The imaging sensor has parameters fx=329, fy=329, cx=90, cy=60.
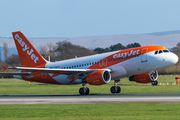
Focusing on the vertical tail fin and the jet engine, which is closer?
the jet engine

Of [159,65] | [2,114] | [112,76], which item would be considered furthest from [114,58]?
[2,114]

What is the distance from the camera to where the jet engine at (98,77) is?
33969 millimetres

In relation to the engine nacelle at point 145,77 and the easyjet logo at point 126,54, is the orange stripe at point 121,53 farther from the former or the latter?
the engine nacelle at point 145,77

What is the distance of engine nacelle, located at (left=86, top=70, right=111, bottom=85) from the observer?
1337 inches

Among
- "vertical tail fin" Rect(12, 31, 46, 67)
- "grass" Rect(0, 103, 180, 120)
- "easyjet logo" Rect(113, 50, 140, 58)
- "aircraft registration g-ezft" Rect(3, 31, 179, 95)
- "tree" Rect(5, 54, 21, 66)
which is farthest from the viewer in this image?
A: "tree" Rect(5, 54, 21, 66)

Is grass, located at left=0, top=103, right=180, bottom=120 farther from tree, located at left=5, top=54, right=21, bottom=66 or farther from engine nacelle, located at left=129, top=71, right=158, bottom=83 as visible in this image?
tree, located at left=5, top=54, right=21, bottom=66

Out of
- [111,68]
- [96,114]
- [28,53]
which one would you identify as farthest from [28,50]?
[96,114]

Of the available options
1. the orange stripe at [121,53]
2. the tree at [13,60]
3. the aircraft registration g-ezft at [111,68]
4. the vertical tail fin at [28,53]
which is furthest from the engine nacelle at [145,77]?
the tree at [13,60]

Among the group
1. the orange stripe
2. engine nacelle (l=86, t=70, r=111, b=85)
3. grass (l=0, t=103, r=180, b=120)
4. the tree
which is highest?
the tree

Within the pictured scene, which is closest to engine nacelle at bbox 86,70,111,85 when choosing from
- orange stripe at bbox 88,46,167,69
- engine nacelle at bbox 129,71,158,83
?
orange stripe at bbox 88,46,167,69

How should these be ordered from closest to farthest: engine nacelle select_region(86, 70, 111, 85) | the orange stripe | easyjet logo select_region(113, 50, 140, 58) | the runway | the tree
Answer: the runway < engine nacelle select_region(86, 70, 111, 85) < the orange stripe < easyjet logo select_region(113, 50, 140, 58) < the tree

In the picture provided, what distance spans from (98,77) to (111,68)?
2.86 m

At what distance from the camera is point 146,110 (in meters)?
19.9

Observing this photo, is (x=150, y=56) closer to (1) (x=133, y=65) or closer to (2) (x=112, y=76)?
(1) (x=133, y=65)
